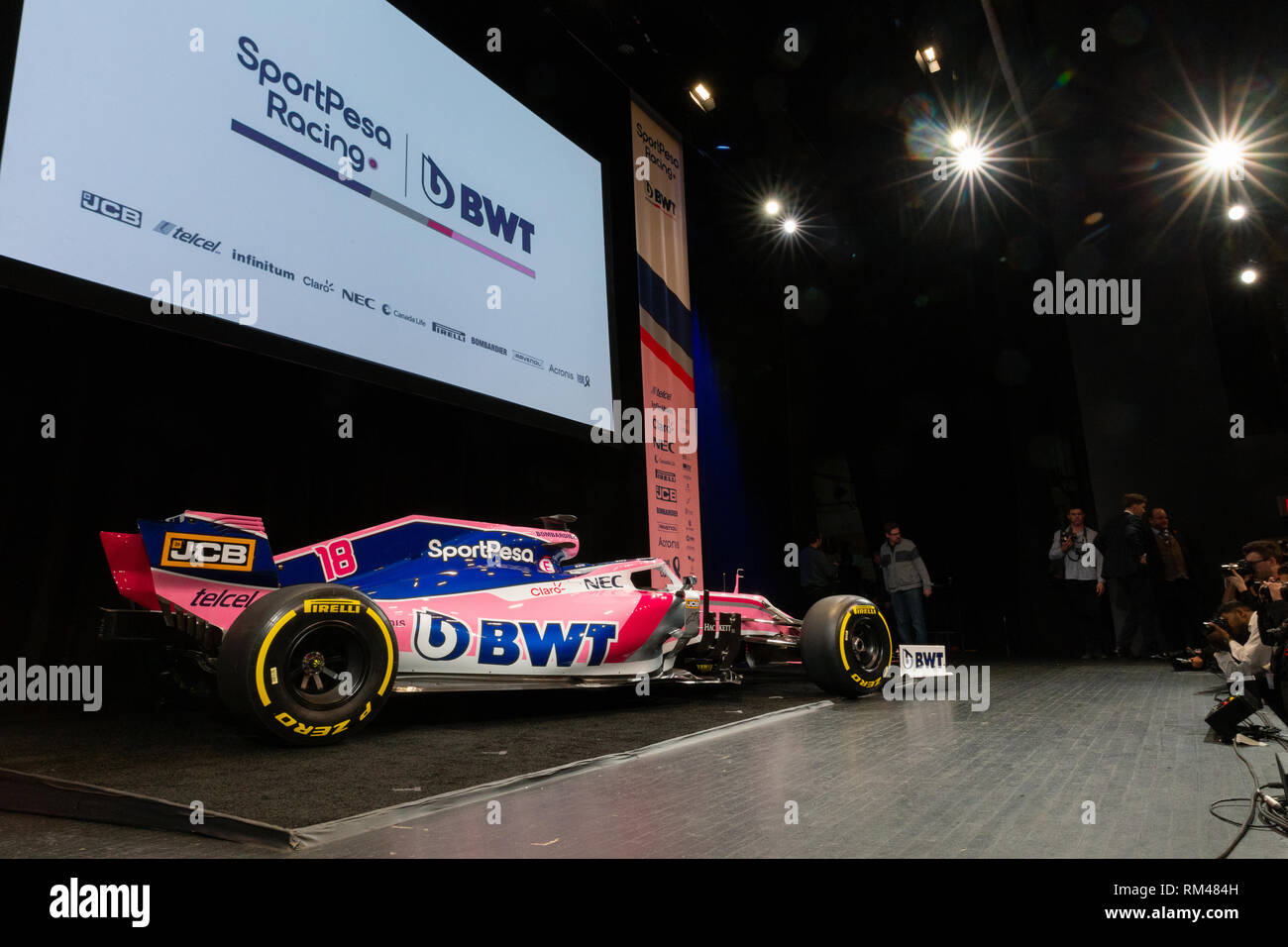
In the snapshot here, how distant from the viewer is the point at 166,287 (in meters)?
3.18

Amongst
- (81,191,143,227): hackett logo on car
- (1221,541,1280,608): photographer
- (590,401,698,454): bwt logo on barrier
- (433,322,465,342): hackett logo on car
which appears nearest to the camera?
(81,191,143,227): hackett logo on car

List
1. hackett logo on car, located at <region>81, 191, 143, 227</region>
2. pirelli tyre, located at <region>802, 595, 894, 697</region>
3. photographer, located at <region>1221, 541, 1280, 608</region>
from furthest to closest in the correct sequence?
1. pirelli tyre, located at <region>802, 595, 894, 697</region>
2. photographer, located at <region>1221, 541, 1280, 608</region>
3. hackett logo on car, located at <region>81, 191, 143, 227</region>

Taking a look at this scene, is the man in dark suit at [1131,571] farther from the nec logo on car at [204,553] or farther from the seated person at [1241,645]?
the nec logo on car at [204,553]

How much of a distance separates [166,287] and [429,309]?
4.67ft

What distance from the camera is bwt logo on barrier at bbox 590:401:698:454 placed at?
19.5 feet

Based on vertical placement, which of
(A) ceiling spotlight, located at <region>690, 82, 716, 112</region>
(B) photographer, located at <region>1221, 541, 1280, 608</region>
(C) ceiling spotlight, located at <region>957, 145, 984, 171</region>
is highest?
(A) ceiling spotlight, located at <region>690, 82, 716, 112</region>

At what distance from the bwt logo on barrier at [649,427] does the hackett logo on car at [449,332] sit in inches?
56.1

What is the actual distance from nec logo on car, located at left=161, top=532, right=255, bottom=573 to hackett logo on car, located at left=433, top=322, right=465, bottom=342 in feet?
6.24

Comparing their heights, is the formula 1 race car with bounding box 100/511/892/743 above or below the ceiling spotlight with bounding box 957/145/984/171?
below

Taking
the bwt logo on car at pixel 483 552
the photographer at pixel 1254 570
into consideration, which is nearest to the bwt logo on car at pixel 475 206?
the bwt logo on car at pixel 483 552

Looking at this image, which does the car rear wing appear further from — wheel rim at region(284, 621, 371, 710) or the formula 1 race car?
wheel rim at region(284, 621, 371, 710)

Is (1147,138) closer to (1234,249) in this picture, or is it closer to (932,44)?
(1234,249)

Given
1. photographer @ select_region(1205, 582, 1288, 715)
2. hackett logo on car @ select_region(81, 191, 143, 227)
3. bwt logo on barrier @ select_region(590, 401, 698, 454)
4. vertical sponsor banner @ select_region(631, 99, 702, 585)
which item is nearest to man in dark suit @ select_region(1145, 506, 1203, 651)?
photographer @ select_region(1205, 582, 1288, 715)

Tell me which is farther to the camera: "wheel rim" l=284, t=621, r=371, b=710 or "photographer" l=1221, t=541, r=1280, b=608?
"photographer" l=1221, t=541, r=1280, b=608
